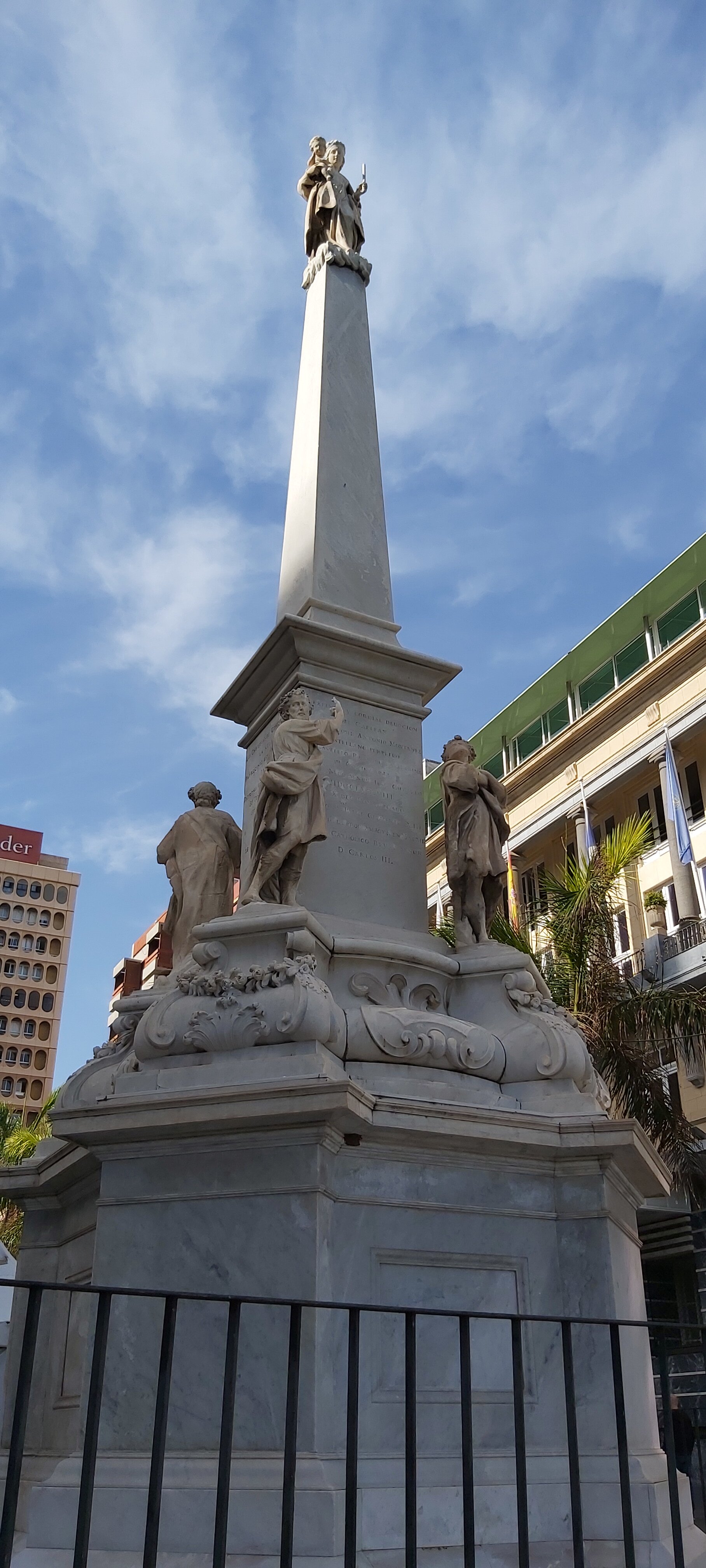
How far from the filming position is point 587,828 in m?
34.6

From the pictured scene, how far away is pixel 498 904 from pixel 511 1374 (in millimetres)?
3555

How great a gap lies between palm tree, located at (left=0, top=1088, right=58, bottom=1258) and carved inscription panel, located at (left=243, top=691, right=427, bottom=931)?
1861 centimetres

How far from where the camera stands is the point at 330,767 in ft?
29.2

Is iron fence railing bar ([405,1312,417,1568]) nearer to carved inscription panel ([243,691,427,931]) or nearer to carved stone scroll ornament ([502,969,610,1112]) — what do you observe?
carved stone scroll ornament ([502,969,610,1112])

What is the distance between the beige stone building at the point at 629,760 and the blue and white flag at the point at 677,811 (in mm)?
685

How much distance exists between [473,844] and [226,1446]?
5.28 m

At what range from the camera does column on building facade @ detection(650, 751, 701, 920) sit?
31078mm

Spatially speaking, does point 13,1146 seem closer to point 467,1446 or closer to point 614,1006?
point 614,1006

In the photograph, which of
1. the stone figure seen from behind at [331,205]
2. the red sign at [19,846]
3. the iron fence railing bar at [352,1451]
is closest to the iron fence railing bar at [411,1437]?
the iron fence railing bar at [352,1451]

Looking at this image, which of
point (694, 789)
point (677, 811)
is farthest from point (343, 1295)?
point (694, 789)

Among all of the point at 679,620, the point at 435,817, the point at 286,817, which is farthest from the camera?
the point at 435,817

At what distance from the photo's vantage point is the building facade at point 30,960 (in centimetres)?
9512

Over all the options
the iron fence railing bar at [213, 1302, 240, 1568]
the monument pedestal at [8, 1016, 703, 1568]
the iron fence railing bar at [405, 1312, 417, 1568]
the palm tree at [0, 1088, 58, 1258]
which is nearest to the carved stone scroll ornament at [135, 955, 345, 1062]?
the monument pedestal at [8, 1016, 703, 1568]

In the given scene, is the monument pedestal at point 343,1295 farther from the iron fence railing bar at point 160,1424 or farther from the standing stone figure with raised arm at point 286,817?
the iron fence railing bar at point 160,1424
